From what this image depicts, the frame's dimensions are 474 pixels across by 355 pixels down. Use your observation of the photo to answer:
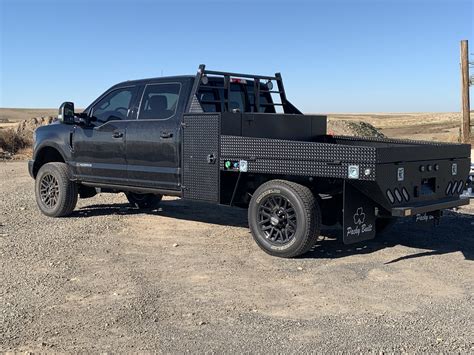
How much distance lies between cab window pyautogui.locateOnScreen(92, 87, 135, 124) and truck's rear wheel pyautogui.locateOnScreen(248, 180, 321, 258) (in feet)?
9.41

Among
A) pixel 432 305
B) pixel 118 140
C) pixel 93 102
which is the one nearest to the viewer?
pixel 432 305

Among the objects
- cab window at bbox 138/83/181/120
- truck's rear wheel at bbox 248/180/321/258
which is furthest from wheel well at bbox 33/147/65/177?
truck's rear wheel at bbox 248/180/321/258

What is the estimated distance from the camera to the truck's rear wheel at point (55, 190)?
Answer: 9.45 meters

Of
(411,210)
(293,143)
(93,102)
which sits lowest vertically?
(411,210)

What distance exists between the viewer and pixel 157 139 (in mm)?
8031

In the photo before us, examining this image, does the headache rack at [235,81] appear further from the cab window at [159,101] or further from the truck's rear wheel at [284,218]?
the truck's rear wheel at [284,218]

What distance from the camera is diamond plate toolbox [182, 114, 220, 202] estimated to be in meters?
7.35

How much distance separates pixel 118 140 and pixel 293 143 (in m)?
3.10

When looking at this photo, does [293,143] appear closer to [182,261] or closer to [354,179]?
[354,179]

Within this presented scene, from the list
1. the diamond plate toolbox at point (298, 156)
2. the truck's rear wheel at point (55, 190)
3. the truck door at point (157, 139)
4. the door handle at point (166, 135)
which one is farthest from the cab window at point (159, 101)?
the truck's rear wheel at point (55, 190)

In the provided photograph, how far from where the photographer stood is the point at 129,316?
15.8 feet

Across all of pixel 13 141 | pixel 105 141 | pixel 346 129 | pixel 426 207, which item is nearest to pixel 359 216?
pixel 426 207

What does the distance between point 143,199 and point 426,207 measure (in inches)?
221

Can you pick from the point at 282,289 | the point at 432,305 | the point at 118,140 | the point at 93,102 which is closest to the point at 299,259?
the point at 282,289
